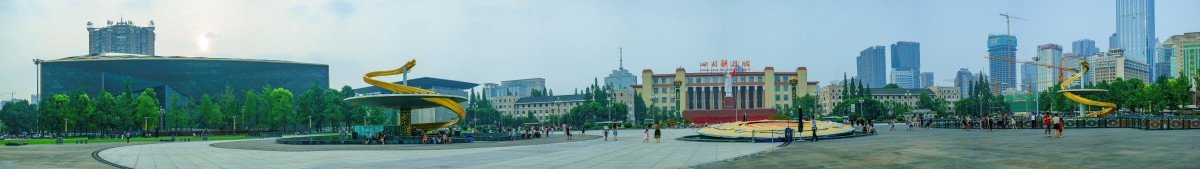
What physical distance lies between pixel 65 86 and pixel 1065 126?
136490 millimetres

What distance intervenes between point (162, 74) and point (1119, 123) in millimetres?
135000

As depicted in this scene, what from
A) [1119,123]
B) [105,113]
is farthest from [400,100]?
[105,113]

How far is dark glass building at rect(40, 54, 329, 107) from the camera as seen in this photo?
135750mm

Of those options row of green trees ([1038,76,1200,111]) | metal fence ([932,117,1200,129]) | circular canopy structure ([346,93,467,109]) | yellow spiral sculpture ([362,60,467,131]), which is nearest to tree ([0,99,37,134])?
yellow spiral sculpture ([362,60,467,131])

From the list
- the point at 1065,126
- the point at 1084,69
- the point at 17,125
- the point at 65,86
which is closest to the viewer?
the point at 1065,126

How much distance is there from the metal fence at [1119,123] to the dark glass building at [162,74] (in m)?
107

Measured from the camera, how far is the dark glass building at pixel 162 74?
445 ft

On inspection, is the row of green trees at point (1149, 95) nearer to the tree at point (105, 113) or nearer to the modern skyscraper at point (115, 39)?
the tree at point (105, 113)

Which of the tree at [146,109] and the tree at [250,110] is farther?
the tree at [250,110]

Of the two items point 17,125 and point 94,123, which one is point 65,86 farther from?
point 94,123

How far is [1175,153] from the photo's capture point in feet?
73.1

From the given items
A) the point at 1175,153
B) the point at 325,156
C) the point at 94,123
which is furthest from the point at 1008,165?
the point at 94,123

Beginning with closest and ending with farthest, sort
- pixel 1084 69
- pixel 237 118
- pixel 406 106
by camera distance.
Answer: pixel 406 106 < pixel 1084 69 < pixel 237 118

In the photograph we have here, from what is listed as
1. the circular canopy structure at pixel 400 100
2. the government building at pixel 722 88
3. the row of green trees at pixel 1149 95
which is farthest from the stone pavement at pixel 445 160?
the government building at pixel 722 88
